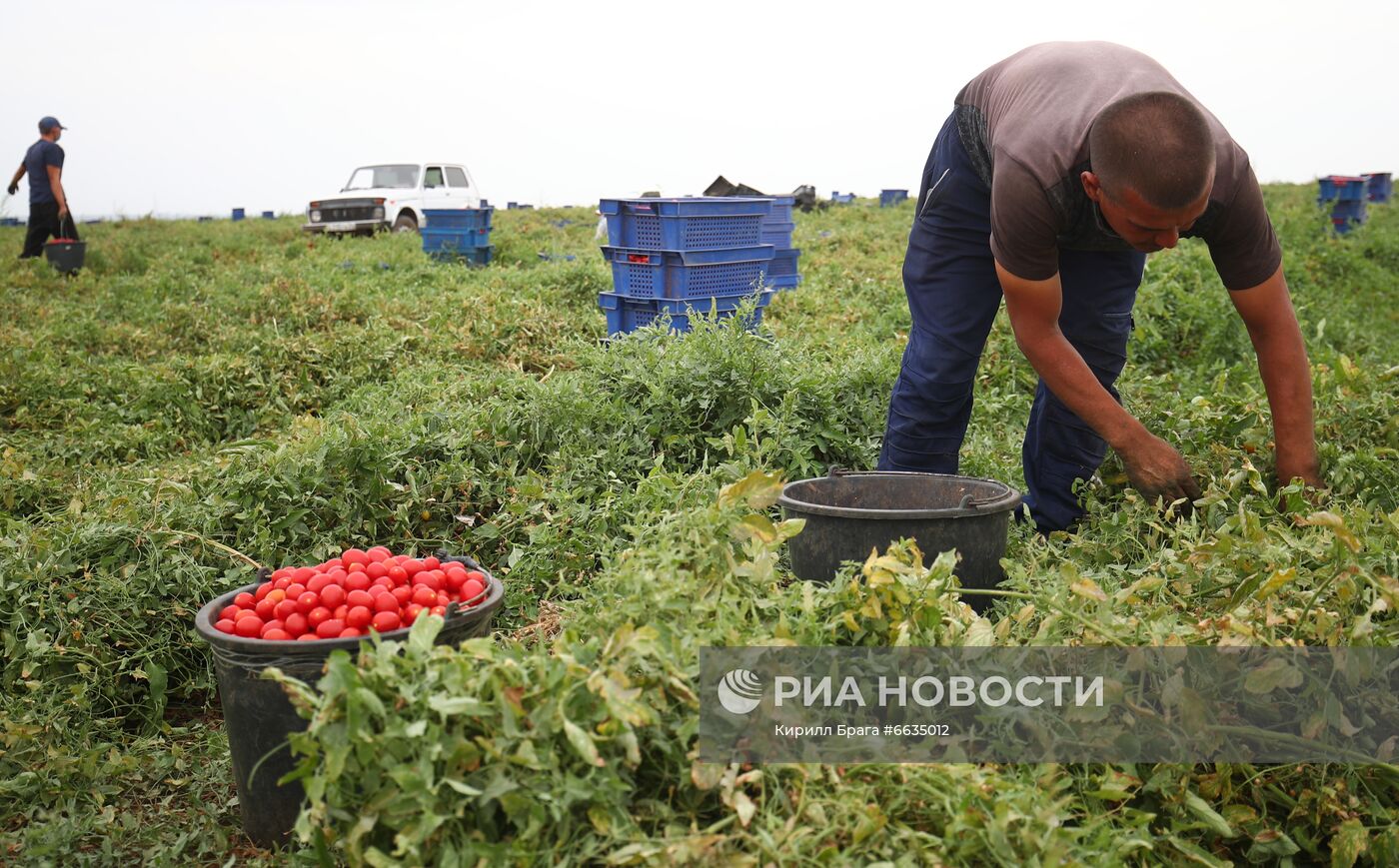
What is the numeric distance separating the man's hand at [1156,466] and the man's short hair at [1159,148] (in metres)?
0.68

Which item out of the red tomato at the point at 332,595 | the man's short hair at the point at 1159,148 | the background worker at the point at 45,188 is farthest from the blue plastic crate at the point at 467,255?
the man's short hair at the point at 1159,148

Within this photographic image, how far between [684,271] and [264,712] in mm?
4028

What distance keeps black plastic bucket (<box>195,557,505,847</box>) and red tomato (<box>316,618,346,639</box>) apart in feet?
0.14

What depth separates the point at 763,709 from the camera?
1.69m

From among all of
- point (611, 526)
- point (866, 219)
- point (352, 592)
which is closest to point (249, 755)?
point (352, 592)

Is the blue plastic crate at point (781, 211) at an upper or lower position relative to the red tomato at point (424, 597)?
upper

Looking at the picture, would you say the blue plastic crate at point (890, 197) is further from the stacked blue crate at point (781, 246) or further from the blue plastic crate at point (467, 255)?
the stacked blue crate at point (781, 246)

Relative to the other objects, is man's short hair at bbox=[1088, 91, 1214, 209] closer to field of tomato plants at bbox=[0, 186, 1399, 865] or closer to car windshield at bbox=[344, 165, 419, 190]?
field of tomato plants at bbox=[0, 186, 1399, 865]

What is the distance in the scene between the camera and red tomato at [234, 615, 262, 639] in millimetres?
2379

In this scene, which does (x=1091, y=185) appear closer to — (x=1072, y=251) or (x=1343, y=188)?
(x=1072, y=251)

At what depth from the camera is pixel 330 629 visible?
2.32 m

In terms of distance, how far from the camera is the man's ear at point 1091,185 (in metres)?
2.54

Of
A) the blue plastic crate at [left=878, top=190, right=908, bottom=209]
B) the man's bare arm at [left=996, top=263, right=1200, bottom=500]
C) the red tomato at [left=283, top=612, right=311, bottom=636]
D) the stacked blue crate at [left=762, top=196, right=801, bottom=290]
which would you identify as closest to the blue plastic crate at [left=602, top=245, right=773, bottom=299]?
the stacked blue crate at [left=762, top=196, right=801, bottom=290]

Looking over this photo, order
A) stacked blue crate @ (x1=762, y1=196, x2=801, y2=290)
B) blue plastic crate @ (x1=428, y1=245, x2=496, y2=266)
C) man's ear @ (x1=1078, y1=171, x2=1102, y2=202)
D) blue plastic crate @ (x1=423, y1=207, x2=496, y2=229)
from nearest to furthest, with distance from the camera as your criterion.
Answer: man's ear @ (x1=1078, y1=171, x2=1102, y2=202)
stacked blue crate @ (x1=762, y1=196, x2=801, y2=290)
blue plastic crate @ (x1=428, y1=245, x2=496, y2=266)
blue plastic crate @ (x1=423, y1=207, x2=496, y2=229)
